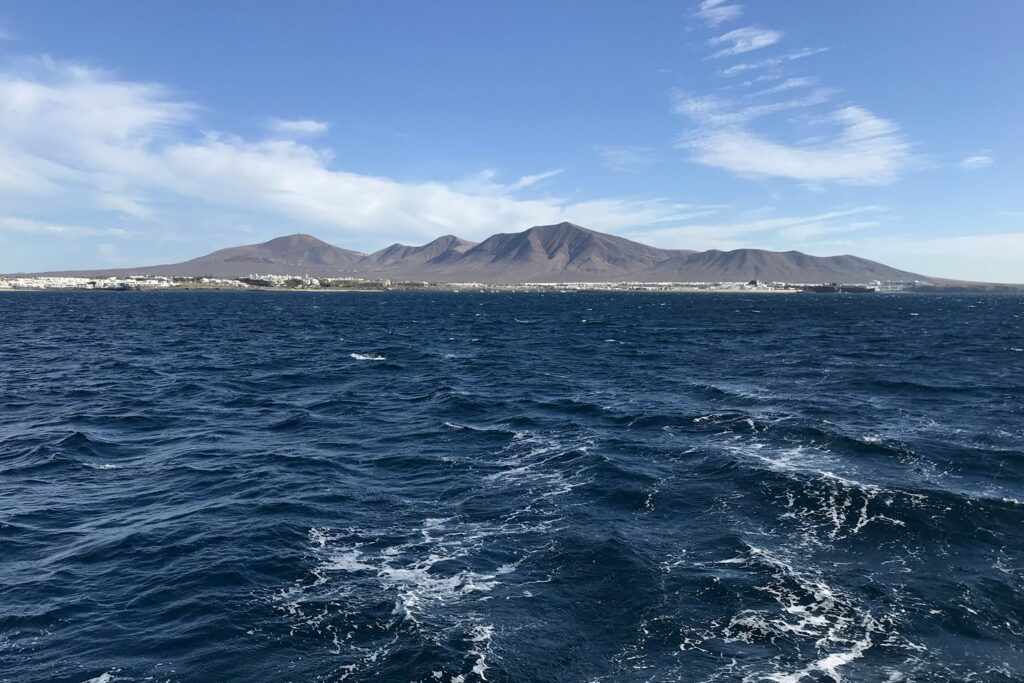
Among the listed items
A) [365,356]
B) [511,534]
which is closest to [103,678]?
[511,534]

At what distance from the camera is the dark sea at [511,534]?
1688 cm

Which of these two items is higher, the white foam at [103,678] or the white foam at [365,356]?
the white foam at [365,356]

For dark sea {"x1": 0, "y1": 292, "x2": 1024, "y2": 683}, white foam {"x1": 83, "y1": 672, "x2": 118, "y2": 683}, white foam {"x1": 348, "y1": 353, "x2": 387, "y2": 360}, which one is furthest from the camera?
white foam {"x1": 348, "y1": 353, "x2": 387, "y2": 360}

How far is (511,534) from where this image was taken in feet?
81.0

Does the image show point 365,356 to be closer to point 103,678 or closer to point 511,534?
point 511,534

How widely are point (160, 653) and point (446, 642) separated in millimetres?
7773

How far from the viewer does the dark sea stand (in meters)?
16.9

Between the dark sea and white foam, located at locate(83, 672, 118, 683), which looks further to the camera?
the dark sea

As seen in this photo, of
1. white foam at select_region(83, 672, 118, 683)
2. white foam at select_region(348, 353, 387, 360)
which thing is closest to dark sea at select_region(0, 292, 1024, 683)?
white foam at select_region(83, 672, 118, 683)

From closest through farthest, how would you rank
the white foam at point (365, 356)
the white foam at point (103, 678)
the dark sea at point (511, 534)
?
the white foam at point (103, 678) < the dark sea at point (511, 534) < the white foam at point (365, 356)

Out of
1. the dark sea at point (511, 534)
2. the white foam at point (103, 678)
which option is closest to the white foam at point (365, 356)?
the dark sea at point (511, 534)

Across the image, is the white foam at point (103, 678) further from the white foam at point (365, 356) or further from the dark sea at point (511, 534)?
the white foam at point (365, 356)

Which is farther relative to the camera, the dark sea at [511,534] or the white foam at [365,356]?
the white foam at [365,356]

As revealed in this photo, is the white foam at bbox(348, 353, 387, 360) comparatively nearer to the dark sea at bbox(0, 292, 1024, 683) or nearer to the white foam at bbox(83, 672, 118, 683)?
the dark sea at bbox(0, 292, 1024, 683)
